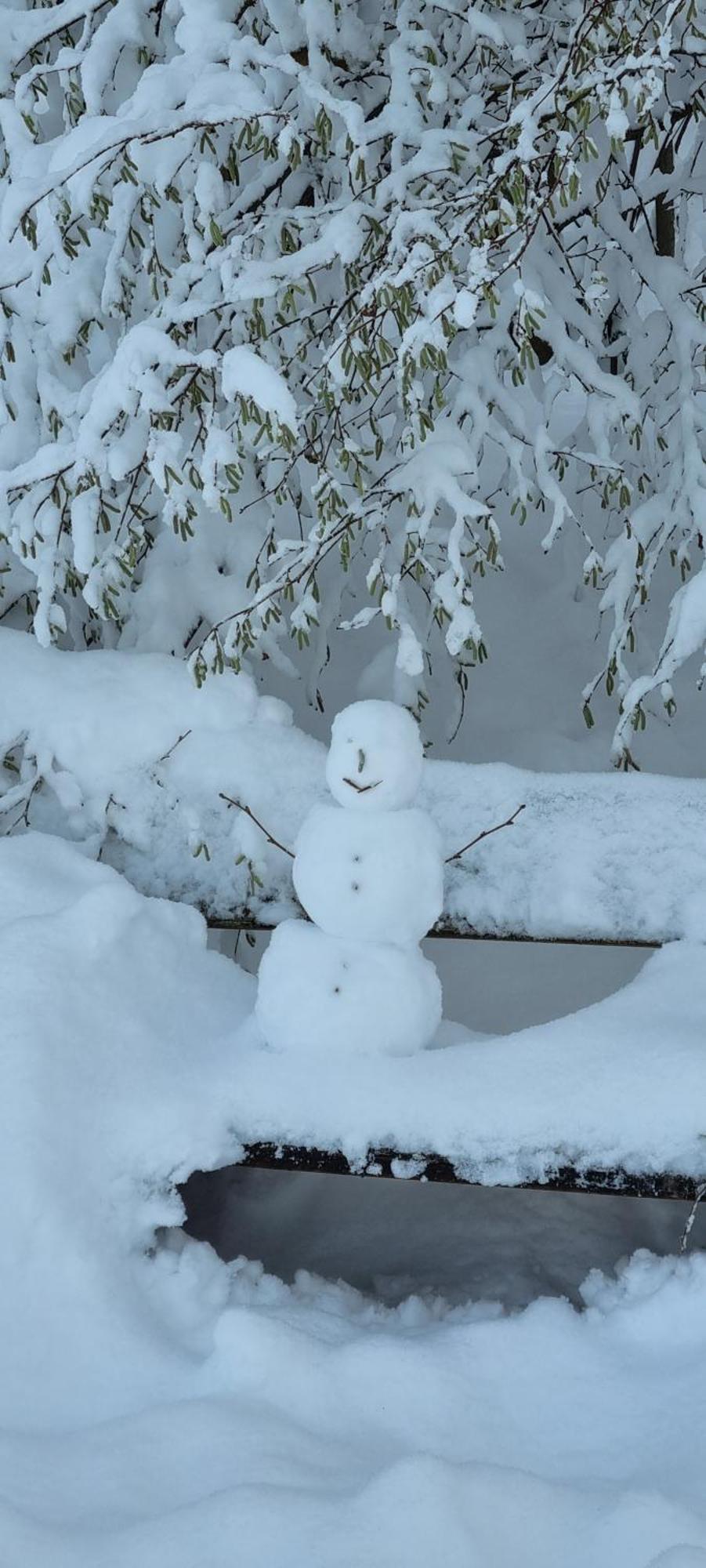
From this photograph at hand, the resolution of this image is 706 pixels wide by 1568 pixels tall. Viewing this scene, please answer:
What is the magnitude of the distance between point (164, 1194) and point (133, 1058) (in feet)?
0.96

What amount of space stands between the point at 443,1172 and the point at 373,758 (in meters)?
0.85

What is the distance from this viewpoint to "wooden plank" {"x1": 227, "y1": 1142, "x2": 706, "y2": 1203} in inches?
94.8

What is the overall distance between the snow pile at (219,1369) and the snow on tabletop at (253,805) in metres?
0.26

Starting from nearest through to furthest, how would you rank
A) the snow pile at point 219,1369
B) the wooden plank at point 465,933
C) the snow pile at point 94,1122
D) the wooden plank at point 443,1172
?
the snow pile at point 219,1369, the snow pile at point 94,1122, the wooden plank at point 443,1172, the wooden plank at point 465,933

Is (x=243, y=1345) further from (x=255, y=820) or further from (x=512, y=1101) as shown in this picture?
(x=255, y=820)

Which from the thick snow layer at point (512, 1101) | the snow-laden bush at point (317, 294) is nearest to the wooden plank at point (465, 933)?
the thick snow layer at point (512, 1101)

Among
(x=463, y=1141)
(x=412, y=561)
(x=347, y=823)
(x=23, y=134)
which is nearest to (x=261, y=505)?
(x=412, y=561)

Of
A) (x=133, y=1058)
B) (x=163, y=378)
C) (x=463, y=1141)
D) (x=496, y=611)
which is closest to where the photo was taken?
(x=463, y=1141)

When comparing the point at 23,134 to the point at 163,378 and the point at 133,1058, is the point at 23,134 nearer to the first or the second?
the point at 163,378

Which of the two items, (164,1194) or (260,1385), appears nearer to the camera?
(260,1385)

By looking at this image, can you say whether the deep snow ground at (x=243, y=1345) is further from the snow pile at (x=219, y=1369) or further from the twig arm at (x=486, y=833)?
the twig arm at (x=486, y=833)

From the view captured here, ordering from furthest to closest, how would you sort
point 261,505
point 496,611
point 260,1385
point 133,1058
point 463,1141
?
point 496,611, point 261,505, point 133,1058, point 463,1141, point 260,1385

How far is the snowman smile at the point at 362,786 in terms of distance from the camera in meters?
2.52

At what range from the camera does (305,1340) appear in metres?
2.21
